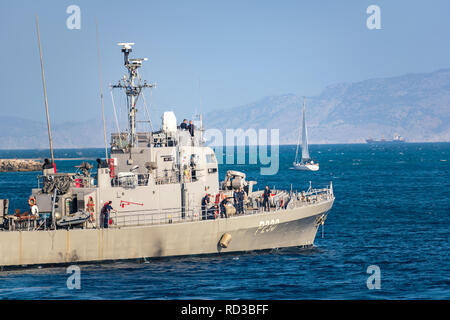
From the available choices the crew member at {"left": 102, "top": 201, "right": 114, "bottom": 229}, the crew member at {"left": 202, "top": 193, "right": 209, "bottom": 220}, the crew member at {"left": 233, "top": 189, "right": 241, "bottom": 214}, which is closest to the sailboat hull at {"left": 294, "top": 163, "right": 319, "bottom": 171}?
the crew member at {"left": 233, "top": 189, "right": 241, "bottom": 214}

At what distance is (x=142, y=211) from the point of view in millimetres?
29203

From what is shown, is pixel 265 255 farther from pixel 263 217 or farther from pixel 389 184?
pixel 389 184

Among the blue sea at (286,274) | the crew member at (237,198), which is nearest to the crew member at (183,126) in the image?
the crew member at (237,198)

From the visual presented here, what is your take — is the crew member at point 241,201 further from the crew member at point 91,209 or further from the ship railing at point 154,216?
the crew member at point 91,209

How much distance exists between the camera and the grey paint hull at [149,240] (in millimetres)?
27188

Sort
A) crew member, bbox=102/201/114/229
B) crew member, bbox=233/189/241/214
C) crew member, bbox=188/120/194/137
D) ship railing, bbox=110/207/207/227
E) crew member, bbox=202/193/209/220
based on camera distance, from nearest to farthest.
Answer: crew member, bbox=102/201/114/229
ship railing, bbox=110/207/207/227
crew member, bbox=202/193/209/220
crew member, bbox=233/189/241/214
crew member, bbox=188/120/194/137

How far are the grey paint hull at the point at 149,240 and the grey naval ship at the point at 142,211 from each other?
0.14 ft

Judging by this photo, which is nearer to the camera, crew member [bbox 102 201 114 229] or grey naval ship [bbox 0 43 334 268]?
grey naval ship [bbox 0 43 334 268]

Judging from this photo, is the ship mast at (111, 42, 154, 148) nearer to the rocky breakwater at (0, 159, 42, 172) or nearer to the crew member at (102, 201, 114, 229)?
the crew member at (102, 201, 114, 229)

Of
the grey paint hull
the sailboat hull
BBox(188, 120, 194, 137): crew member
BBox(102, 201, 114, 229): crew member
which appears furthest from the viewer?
the sailboat hull

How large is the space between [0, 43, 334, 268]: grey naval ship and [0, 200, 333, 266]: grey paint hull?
41 millimetres

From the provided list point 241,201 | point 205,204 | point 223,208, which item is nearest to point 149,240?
point 205,204

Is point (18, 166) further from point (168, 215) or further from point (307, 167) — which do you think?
point (168, 215)

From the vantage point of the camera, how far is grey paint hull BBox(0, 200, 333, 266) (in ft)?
89.2
